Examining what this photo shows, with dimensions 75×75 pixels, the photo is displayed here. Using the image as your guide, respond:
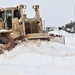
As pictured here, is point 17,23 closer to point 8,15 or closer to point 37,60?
point 8,15

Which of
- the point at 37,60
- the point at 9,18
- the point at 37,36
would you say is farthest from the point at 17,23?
the point at 37,60

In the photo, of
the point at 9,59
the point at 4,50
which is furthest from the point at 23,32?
the point at 9,59

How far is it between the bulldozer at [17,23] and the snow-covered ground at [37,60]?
1.93 metres

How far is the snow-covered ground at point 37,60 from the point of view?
10109 mm

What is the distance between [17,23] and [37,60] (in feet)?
21.8

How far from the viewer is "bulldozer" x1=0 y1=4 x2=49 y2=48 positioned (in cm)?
1786

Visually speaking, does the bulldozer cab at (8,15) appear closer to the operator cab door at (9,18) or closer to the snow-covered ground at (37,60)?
the operator cab door at (9,18)

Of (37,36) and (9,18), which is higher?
(9,18)

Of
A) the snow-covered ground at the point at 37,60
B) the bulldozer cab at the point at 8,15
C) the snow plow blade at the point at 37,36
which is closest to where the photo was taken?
the snow-covered ground at the point at 37,60

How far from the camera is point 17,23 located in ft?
60.8

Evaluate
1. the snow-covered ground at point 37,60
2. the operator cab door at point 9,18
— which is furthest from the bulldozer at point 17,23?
the snow-covered ground at point 37,60

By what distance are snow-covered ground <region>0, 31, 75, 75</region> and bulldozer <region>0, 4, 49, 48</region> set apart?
1931 millimetres

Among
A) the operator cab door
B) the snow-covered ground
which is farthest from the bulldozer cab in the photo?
the snow-covered ground

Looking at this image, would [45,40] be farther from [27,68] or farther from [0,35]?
[27,68]
